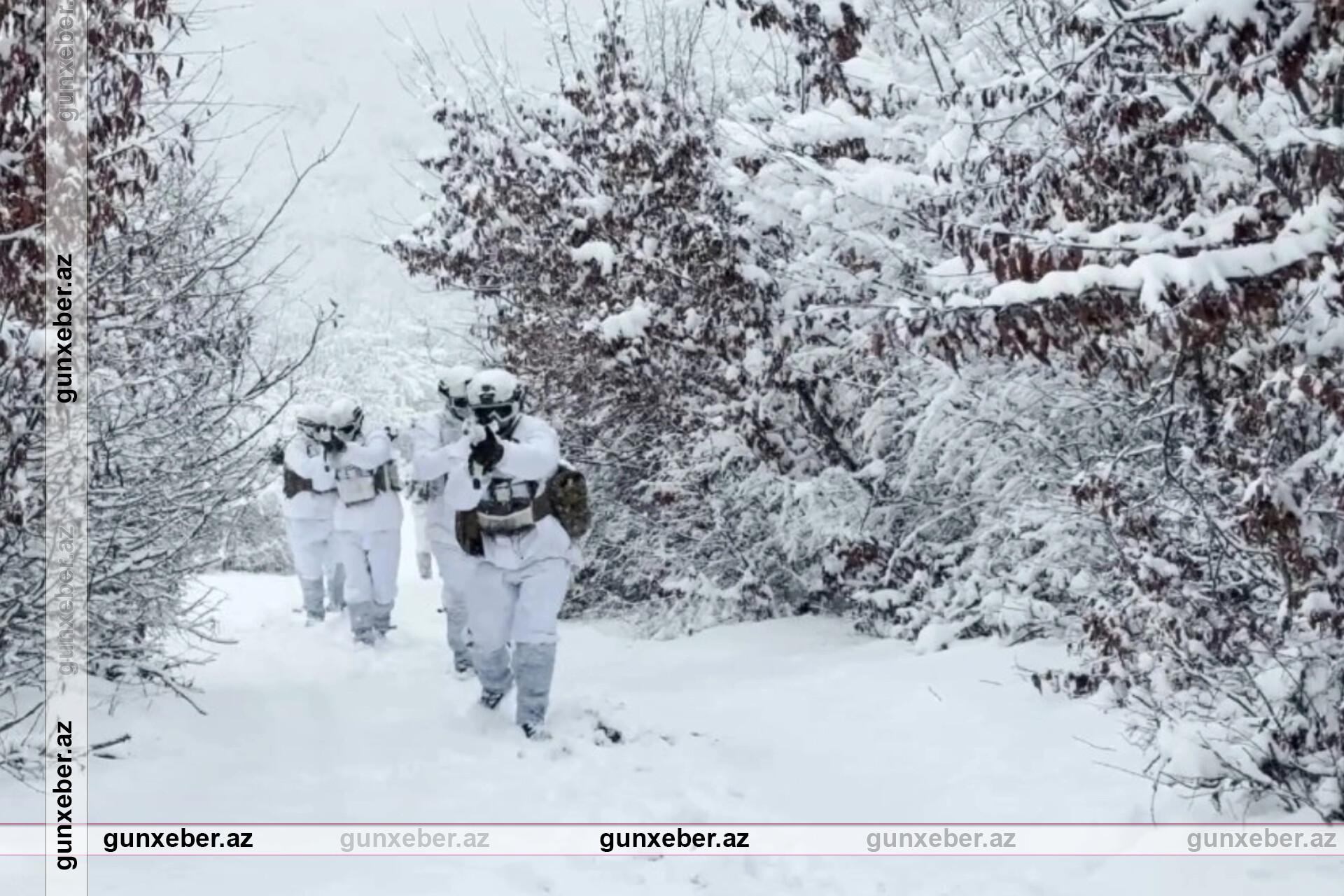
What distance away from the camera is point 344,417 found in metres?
10.9

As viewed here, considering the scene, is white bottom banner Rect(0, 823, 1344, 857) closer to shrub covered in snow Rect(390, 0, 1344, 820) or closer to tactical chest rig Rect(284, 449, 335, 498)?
shrub covered in snow Rect(390, 0, 1344, 820)

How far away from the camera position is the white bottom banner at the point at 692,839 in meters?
4.90

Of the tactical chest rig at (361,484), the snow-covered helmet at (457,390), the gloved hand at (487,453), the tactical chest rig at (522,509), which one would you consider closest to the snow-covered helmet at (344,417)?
the tactical chest rig at (361,484)

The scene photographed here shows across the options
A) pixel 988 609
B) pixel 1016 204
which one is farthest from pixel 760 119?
pixel 1016 204

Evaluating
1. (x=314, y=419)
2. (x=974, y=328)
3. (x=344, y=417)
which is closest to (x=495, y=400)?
(x=974, y=328)

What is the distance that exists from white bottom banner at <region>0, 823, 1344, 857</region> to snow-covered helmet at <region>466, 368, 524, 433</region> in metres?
2.47

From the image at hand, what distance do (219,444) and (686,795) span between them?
7469 millimetres

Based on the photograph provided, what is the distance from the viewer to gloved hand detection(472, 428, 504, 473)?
7203 millimetres

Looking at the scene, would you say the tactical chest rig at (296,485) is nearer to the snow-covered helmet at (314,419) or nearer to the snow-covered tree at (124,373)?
the snow-covered helmet at (314,419)

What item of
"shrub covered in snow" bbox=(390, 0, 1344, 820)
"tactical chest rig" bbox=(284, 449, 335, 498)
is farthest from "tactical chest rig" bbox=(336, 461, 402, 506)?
"shrub covered in snow" bbox=(390, 0, 1344, 820)

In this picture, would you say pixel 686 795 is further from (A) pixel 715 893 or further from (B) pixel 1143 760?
(B) pixel 1143 760

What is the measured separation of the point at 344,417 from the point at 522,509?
4133mm

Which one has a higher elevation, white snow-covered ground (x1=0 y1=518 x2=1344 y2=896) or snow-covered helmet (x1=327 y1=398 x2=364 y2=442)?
snow-covered helmet (x1=327 y1=398 x2=364 y2=442)

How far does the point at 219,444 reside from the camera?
480 inches
